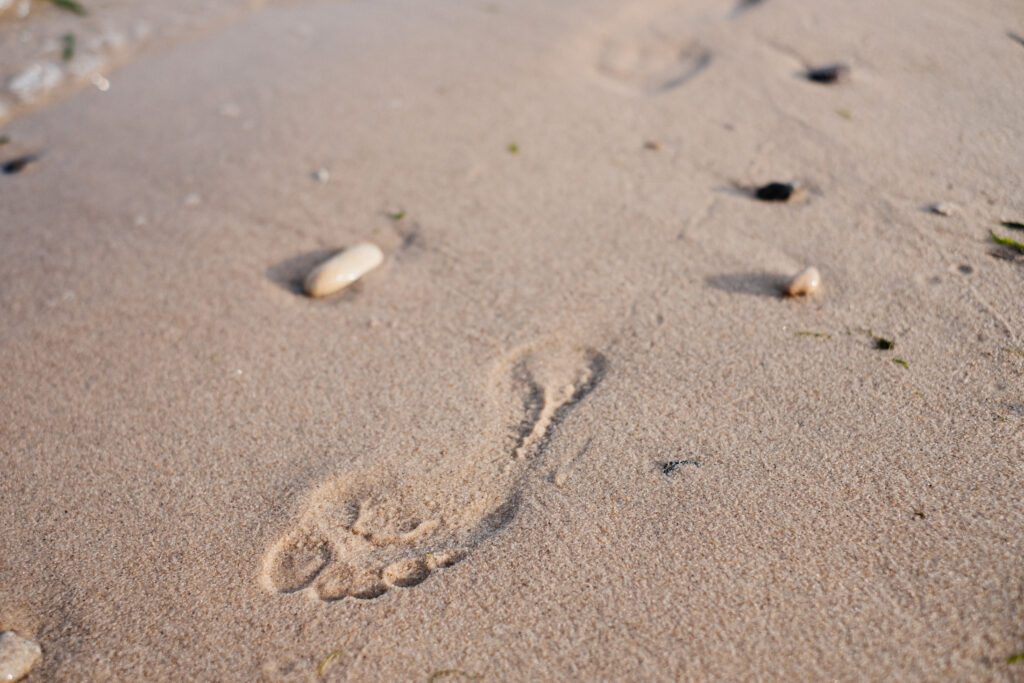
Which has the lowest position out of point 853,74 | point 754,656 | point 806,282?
point 754,656

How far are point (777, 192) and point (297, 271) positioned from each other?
183 centimetres

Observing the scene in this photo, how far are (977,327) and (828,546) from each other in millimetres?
974

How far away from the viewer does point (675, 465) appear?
1851 millimetres

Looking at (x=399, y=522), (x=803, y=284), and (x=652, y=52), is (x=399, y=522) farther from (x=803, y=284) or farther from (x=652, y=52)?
(x=652, y=52)

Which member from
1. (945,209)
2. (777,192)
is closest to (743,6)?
(777,192)

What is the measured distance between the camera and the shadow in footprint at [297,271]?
2500mm

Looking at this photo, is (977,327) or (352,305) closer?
(977,327)

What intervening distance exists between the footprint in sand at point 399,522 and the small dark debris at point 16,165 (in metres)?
2.45

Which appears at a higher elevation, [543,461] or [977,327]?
[977,327]

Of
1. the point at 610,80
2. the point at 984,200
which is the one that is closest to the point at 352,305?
the point at 610,80

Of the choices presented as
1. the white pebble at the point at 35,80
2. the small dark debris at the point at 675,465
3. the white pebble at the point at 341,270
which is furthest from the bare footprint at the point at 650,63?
Result: the white pebble at the point at 35,80

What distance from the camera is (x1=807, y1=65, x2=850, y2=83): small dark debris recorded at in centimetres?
330

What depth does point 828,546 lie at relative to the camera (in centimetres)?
163

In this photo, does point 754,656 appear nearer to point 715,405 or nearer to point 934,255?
point 715,405
